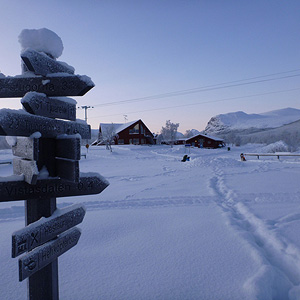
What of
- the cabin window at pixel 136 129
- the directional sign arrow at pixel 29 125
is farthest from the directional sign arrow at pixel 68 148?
the cabin window at pixel 136 129

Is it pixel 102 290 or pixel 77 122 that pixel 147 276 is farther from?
pixel 77 122

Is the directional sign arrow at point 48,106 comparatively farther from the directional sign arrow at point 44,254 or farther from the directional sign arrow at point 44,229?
the directional sign arrow at point 44,254

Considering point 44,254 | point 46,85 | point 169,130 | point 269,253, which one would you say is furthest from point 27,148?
point 169,130

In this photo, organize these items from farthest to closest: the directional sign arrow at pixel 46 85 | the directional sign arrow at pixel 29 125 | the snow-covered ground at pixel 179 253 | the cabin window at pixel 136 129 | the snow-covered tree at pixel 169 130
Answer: the snow-covered tree at pixel 169 130 → the cabin window at pixel 136 129 → the snow-covered ground at pixel 179 253 → the directional sign arrow at pixel 46 85 → the directional sign arrow at pixel 29 125

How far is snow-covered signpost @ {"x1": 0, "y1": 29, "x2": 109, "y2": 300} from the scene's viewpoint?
184 cm

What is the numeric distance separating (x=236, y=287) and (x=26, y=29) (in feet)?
13.6

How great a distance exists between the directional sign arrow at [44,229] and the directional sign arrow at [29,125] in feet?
2.80

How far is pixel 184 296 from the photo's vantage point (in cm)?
263

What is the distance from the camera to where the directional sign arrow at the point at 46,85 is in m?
2.05

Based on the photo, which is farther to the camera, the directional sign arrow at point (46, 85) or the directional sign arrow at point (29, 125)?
the directional sign arrow at point (46, 85)

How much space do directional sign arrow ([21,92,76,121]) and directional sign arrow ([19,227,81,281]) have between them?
1331mm

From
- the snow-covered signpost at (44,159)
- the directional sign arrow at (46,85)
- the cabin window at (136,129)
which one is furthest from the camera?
the cabin window at (136,129)

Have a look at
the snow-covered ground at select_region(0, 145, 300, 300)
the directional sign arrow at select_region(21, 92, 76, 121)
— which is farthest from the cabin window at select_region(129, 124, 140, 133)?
the directional sign arrow at select_region(21, 92, 76, 121)

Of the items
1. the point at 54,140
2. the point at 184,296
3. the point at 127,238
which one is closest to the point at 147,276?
the point at 184,296
